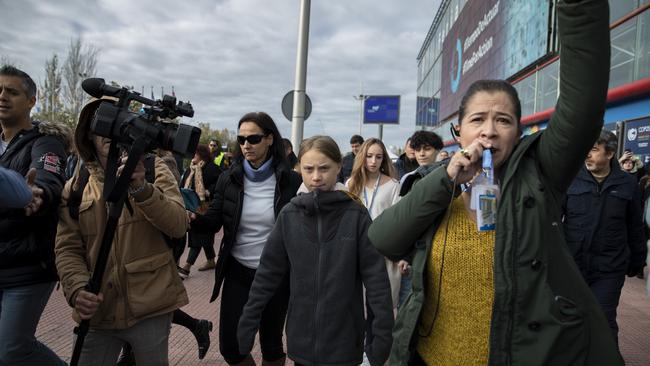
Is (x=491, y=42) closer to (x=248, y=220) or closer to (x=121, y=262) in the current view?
(x=248, y=220)

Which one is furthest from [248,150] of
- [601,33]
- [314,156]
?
[601,33]

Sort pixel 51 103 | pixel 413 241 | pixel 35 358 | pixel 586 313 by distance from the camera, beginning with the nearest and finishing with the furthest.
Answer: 1. pixel 586 313
2. pixel 413 241
3. pixel 35 358
4. pixel 51 103

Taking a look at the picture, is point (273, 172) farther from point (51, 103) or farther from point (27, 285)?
point (51, 103)

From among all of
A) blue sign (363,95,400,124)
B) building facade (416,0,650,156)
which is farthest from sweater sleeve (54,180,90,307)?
blue sign (363,95,400,124)

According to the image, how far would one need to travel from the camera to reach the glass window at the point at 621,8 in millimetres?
12414

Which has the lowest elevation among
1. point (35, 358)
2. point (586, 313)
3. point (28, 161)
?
point (35, 358)

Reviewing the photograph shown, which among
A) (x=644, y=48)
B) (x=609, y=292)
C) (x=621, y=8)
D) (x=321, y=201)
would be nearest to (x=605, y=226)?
(x=609, y=292)

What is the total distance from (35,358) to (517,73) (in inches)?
995

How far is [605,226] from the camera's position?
364 cm

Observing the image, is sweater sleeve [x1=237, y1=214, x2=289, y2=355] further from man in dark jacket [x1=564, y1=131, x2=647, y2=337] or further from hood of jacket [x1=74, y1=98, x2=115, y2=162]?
man in dark jacket [x1=564, y1=131, x2=647, y2=337]

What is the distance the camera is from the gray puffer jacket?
7.70 ft

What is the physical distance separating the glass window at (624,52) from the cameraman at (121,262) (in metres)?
13.0

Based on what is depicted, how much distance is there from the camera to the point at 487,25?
101 feet

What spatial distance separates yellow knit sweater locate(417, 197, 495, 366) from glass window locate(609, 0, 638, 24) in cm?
1410
